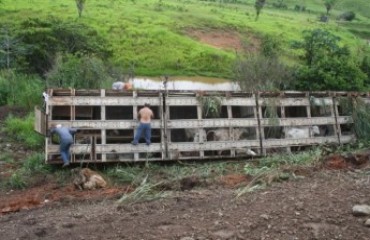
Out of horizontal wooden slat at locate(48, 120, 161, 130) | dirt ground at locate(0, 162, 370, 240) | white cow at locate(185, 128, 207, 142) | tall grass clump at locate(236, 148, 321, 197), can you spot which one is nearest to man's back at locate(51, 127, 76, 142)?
horizontal wooden slat at locate(48, 120, 161, 130)

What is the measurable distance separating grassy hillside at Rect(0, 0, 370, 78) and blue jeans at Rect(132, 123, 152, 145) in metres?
18.5

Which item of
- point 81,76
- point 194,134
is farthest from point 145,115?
point 81,76

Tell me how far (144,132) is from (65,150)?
188 centimetres

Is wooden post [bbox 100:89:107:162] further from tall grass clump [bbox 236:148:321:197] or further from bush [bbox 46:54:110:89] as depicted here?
bush [bbox 46:54:110:89]

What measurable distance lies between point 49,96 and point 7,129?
4.69 m

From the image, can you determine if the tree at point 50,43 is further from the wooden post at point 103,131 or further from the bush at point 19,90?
the wooden post at point 103,131

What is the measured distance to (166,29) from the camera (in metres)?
43.8

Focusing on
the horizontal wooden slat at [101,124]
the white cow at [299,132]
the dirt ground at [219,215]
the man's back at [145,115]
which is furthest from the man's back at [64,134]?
the white cow at [299,132]

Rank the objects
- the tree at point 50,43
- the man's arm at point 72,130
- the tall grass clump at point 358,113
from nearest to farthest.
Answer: the man's arm at point 72,130, the tall grass clump at point 358,113, the tree at point 50,43

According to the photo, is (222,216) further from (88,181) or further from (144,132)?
(144,132)

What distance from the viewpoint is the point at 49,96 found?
1283 centimetres

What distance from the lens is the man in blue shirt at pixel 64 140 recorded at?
12211 millimetres

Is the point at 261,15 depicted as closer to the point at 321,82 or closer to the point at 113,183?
the point at 321,82

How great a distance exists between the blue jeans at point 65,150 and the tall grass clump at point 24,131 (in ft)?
10.9
